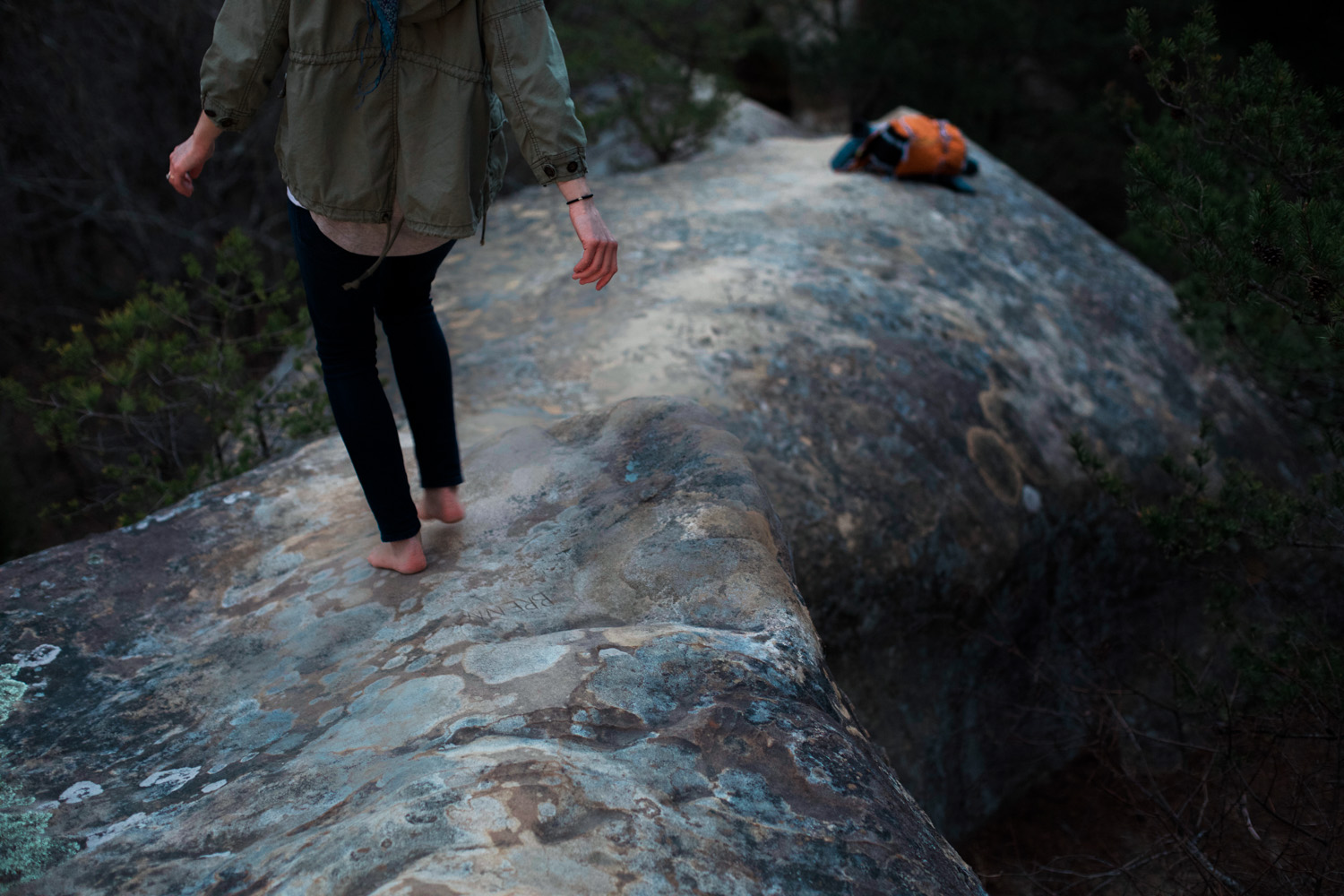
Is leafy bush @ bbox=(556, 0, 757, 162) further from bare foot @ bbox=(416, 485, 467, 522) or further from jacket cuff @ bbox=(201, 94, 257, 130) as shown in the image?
jacket cuff @ bbox=(201, 94, 257, 130)

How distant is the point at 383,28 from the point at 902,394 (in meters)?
2.08

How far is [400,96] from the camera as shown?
1621 millimetres

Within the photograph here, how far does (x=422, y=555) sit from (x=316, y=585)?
24 centimetres

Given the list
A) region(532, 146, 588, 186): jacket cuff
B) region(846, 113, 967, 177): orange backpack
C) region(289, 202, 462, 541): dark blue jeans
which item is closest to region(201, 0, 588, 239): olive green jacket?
region(532, 146, 588, 186): jacket cuff

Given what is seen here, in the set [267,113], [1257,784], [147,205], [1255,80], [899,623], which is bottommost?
[1257,784]

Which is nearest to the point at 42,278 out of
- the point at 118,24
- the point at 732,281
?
the point at 118,24

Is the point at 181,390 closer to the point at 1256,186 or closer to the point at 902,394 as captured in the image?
the point at 902,394

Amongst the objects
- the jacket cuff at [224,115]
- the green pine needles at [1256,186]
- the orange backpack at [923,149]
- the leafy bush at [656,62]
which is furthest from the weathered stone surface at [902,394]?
the leafy bush at [656,62]

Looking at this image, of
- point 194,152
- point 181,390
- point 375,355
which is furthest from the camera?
point 181,390

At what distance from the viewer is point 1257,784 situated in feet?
8.89

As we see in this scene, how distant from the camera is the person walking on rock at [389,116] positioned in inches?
62.4

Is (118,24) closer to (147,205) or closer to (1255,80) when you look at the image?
(147,205)

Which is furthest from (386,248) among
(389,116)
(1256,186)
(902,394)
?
(1256,186)

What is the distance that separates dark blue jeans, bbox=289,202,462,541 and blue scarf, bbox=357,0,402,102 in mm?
286
